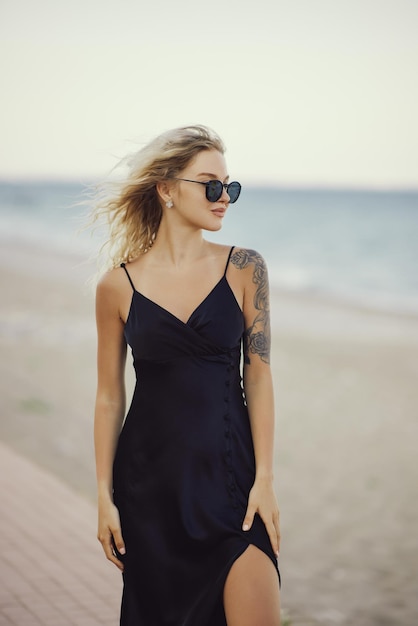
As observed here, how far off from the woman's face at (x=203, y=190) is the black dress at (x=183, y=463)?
0.21 meters

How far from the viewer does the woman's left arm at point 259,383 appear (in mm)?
2703

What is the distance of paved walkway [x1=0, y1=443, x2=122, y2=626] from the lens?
4.74 meters

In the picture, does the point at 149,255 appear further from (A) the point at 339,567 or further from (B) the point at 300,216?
(B) the point at 300,216

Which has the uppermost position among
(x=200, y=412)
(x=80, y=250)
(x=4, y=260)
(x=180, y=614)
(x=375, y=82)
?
(x=375, y=82)

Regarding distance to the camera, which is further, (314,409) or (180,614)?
(314,409)

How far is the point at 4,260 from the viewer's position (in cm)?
2755

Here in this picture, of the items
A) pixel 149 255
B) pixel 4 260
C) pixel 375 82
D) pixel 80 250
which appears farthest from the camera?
pixel 375 82

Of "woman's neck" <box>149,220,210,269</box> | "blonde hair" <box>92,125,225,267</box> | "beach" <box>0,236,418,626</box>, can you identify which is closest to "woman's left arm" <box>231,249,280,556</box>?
"woman's neck" <box>149,220,210,269</box>

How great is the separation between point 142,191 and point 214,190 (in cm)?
37

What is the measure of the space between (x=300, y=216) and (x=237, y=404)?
70216 mm

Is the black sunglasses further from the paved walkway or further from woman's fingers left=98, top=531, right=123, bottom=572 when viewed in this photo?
the paved walkway

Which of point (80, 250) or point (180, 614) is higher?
point (80, 250)

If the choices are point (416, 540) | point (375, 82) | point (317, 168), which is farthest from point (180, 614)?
point (317, 168)

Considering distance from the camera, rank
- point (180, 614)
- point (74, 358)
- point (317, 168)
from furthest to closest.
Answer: point (317, 168) → point (74, 358) → point (180, 614)
